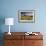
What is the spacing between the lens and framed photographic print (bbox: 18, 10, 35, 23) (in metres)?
4.66

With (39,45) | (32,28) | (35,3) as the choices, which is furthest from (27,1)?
(39,45)

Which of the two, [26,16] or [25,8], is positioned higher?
[25,8]

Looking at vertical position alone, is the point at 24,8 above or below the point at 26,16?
above

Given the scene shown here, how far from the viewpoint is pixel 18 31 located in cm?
470

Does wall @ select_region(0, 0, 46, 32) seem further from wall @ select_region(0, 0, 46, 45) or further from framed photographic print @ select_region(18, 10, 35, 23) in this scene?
framed photographic print @ select_region(18, 10, 35, 23)

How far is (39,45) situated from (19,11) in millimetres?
1366

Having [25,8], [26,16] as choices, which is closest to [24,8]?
[25,8]

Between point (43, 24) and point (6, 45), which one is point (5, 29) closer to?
point (6, 45)

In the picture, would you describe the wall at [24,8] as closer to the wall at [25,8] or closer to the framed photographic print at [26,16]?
the wall at [25,8]

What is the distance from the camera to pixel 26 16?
4.69m

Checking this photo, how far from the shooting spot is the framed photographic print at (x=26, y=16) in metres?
4.66

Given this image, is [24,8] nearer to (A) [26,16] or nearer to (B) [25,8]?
(B) [25,8]

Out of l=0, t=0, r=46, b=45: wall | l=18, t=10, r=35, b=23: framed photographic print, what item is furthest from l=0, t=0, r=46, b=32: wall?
l=18, t=10, r=35, b=23: framed photographic print

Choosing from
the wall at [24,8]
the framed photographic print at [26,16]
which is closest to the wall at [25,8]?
the wall at [24,8]
